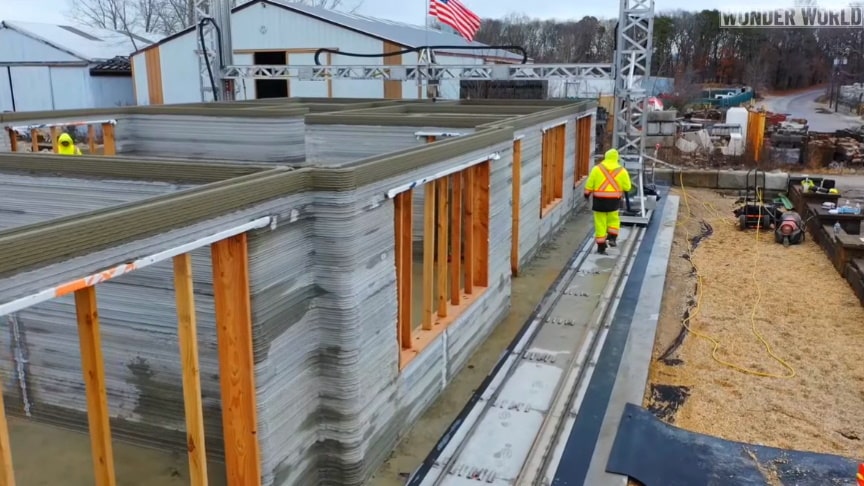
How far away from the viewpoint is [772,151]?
22.2 m

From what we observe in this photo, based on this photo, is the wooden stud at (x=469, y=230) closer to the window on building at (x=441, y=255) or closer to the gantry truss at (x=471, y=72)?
the window on building at (x=441, y=255)

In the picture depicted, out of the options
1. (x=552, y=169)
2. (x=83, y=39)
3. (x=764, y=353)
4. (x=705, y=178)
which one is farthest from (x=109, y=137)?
(x=83, y=39)

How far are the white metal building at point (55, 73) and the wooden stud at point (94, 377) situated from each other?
3512 cm

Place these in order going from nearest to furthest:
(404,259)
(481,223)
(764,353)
A: 1. (404,259)
2. (481,223)
3. (764,353)

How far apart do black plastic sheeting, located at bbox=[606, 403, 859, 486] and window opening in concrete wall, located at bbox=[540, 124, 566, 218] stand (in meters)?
5.95

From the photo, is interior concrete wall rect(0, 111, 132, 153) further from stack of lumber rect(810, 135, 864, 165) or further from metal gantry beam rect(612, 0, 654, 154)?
stack of lumber rect(810, 135, 864, 165)

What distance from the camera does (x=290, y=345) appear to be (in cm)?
423

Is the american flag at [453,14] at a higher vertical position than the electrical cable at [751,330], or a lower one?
higher

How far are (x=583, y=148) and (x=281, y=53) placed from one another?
15929 mm

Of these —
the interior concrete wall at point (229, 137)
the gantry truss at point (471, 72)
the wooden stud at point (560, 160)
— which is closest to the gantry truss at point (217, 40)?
the gantry truss at point (471, 72)

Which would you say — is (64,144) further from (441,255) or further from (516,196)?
(441,255)

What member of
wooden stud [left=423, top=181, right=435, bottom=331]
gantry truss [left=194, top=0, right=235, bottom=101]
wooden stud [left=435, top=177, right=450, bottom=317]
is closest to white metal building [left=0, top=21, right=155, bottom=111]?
gantry truss [left=194, top=0, right=235, bottom=101]

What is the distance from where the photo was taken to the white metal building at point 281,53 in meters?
26.5

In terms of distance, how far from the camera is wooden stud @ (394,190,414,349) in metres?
5.31
